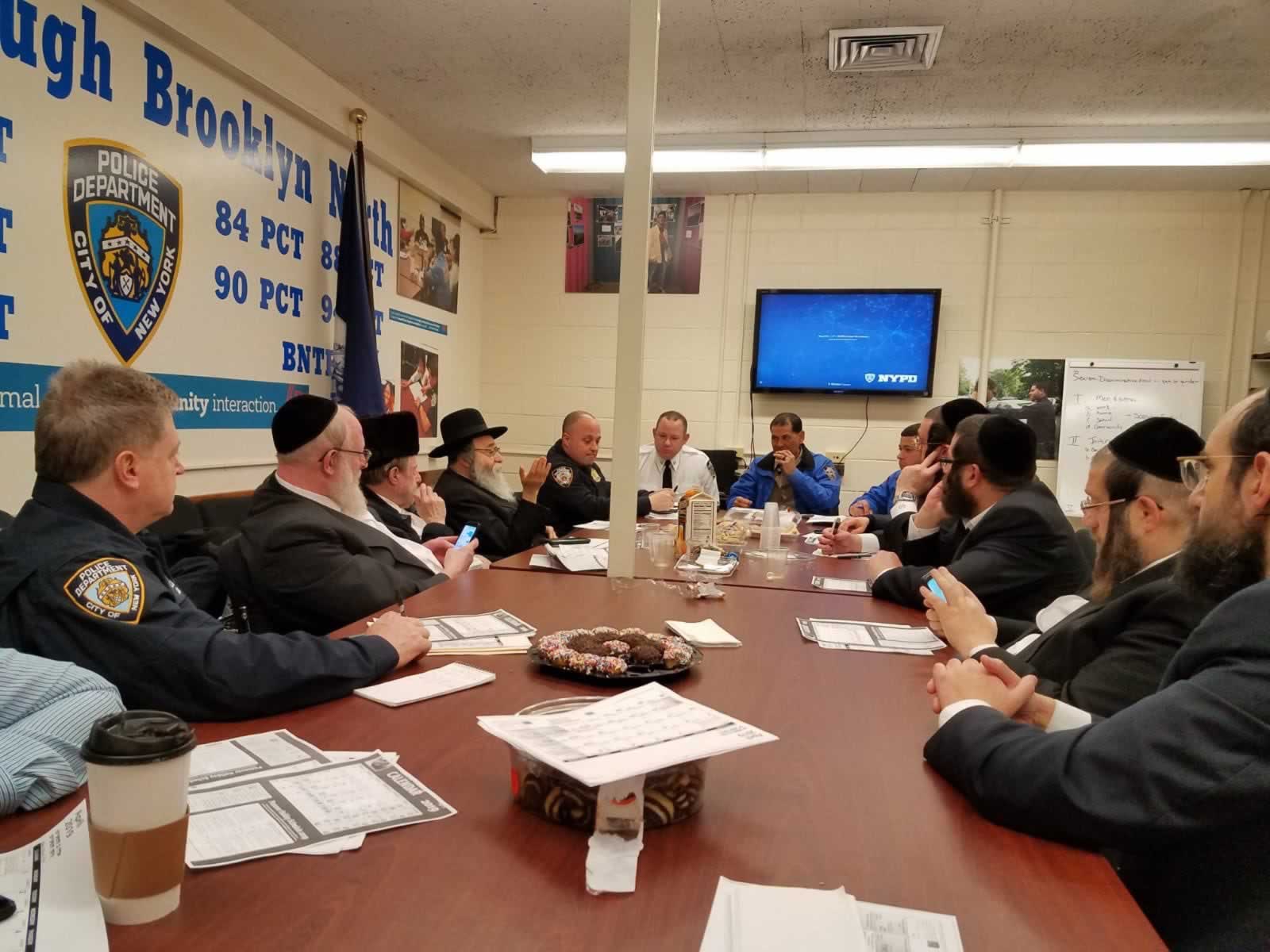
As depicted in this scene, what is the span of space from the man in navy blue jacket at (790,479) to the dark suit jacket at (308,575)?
3.28 m

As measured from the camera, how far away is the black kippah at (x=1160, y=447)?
5.18ft

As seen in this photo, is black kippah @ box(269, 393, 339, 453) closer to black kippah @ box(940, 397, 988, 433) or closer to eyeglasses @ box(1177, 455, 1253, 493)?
eyeglasses @ box(1177, 455, 1253, 493)

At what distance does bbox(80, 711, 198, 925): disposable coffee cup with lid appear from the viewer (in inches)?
25.3

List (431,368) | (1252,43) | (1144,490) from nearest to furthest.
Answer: (1144,490) → (1252,43) → (431,368)

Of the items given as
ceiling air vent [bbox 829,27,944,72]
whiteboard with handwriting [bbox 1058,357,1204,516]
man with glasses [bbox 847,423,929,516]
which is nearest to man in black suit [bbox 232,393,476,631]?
ceiling air vent [bbox 829,27,944,72]

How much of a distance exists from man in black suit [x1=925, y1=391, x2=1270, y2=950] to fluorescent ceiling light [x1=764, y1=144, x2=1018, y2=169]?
4248 mm

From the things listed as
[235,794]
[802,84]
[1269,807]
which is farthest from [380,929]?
[802,84]

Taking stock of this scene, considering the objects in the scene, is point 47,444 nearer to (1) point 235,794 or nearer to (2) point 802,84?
(1) point 235,794

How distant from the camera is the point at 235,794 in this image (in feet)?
2.94

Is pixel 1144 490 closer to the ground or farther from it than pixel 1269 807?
farther from it

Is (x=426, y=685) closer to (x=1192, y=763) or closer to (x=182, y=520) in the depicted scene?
(x=1192, y=763)

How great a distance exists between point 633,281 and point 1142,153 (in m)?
4.08

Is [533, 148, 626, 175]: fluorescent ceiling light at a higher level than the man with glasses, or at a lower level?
higher

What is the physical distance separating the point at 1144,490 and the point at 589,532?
7.83 feet
